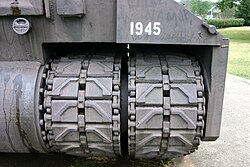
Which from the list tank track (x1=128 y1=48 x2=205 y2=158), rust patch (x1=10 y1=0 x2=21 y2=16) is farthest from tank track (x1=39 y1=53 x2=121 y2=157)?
rust patch (x1=10 y1=0 x2=21 y2=16)

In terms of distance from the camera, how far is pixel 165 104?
6.84ft

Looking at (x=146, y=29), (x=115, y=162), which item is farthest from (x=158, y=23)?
(x=115, y=162)

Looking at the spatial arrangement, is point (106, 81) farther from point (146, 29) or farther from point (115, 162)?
point (115, 162)

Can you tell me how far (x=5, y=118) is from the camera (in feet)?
7.11

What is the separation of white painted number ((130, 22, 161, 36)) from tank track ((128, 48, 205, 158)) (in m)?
0.27

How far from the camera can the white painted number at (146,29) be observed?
1.99 meters

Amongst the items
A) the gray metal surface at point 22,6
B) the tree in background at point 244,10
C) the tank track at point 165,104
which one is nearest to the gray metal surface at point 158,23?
the tank track at point 165,104

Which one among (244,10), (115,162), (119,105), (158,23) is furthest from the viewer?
(244,10)

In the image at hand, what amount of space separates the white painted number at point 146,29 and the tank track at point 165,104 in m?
0.27

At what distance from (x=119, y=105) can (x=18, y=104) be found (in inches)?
25.0

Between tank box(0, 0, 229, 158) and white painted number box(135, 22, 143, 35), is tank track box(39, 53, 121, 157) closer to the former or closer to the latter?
tank box(0, 0, 229, 158)

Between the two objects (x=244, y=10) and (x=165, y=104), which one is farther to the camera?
(x=244, y=10)

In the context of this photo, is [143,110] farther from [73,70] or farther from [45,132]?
[45,132]

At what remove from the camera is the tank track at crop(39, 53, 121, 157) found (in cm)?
209
